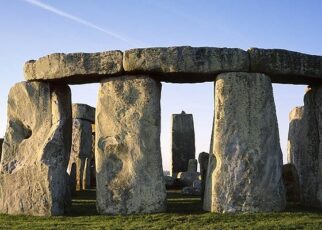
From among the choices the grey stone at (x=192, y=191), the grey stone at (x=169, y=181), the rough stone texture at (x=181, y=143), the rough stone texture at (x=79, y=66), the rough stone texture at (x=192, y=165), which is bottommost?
the grey stone at (x=192, y=191)

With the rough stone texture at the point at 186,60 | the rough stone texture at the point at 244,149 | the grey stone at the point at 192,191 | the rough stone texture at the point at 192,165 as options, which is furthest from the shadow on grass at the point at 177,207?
the rough stone texture at the point at 192,165

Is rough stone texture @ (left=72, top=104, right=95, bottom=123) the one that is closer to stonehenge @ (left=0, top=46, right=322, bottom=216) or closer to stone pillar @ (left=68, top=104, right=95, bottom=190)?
stone pillar @ (left=68, top=104, right=95, bottom=190)

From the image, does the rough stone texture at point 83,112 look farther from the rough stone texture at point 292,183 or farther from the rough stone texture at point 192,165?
the rough stone texture at point 292,183

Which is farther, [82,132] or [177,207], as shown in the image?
[82,132]

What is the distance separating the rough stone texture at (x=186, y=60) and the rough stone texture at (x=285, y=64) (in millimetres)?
209

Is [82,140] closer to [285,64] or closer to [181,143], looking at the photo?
[181,143]

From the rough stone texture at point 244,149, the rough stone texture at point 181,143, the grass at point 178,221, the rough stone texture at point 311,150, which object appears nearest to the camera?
the grass at point 178,221

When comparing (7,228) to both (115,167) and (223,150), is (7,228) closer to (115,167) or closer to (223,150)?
(115,167)

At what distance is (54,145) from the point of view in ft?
30.6

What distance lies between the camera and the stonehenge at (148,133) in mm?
8969

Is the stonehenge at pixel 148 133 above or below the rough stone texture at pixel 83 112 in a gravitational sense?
below

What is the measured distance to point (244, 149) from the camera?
29.5ft

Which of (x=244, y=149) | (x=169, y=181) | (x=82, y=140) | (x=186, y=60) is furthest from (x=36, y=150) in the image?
(x=82, y=140)

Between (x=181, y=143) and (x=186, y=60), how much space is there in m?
9.71
